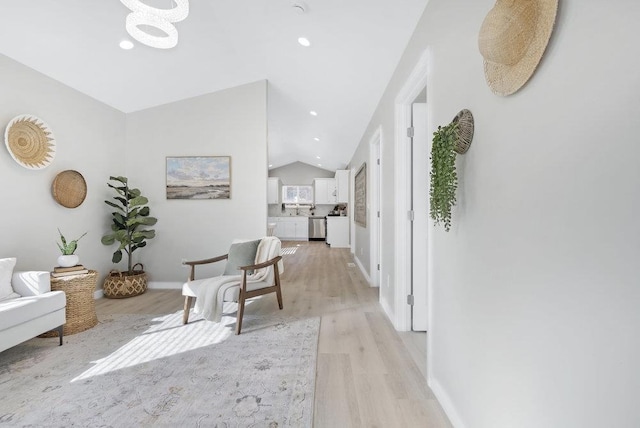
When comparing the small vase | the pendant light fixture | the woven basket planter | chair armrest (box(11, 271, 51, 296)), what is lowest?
the woven basket planter

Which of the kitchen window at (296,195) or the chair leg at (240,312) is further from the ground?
the kitchen window at (296,195)

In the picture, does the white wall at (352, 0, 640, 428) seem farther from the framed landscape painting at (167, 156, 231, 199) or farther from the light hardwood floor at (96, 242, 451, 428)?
the framed landscape painting at (167, 156, 231, 199)

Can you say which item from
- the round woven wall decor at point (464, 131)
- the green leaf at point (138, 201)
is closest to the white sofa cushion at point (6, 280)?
the green leaf at point (138, 201)

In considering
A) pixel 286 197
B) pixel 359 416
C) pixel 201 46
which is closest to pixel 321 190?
pixel 286 197

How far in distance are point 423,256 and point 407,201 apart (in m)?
0.52

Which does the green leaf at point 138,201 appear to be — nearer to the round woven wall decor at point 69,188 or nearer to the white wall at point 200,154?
the white wall at point 200,154

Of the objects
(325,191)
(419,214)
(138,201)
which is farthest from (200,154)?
(325,191)

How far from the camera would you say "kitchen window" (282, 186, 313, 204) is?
11211 millimetres

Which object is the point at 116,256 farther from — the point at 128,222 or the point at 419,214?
the point at 419,214

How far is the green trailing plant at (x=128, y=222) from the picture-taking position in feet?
12.9

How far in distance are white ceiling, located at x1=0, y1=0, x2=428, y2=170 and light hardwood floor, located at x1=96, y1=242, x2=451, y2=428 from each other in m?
2.41

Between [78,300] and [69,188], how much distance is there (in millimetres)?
1400

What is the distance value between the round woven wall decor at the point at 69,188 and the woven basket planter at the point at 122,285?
1.01 metres

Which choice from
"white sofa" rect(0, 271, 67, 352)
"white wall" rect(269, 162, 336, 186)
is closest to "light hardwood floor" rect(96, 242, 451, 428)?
"white sofa" rect(0, 271, 67, 352)
